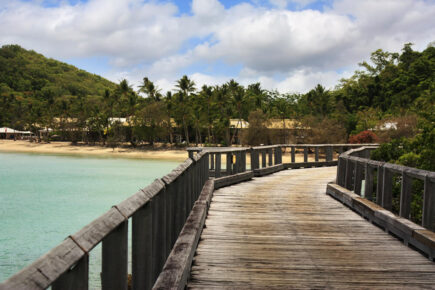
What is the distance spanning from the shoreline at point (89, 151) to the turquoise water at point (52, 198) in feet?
28.8

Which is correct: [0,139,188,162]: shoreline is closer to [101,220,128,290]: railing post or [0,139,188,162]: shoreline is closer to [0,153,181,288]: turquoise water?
[0,153,181,288]: turquoise water

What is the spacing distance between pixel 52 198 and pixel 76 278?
2768 cm

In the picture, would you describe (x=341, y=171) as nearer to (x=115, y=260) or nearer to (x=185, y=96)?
(x=115, y=260)

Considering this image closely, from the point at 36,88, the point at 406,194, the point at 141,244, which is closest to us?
Answer: the point at 141,244

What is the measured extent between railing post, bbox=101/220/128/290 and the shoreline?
49.4 metres

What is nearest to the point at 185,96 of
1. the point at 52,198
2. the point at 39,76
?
the point at 52,198

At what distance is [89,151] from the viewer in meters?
63.4

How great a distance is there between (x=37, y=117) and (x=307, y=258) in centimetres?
8114

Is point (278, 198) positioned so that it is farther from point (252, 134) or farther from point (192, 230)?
point (252, 134)

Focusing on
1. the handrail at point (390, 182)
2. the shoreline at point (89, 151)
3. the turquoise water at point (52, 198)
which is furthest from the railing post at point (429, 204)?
the shoreline at point (89, 151)

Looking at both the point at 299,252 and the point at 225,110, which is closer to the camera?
the point at 299,252

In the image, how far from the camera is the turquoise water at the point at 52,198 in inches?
631

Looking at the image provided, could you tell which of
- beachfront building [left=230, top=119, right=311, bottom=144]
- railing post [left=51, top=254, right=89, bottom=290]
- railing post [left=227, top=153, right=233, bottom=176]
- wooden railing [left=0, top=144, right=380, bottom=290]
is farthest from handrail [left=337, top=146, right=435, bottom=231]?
beachfront building [left=230, top=119, right=311, bottom=144]

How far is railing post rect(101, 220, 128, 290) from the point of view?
1.86 metres
